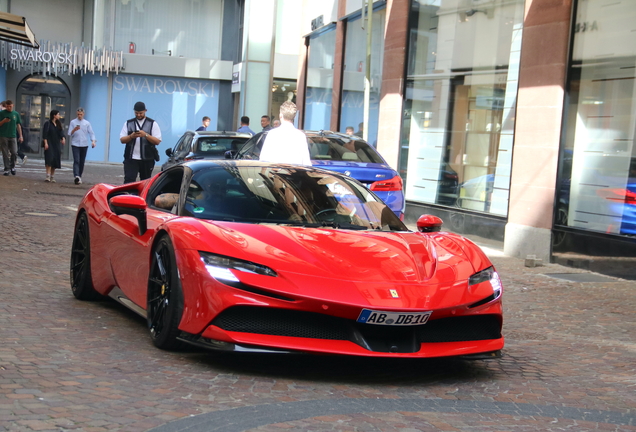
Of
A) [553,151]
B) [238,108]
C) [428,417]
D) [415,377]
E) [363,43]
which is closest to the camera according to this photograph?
[428,417]

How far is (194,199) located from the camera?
6000mm

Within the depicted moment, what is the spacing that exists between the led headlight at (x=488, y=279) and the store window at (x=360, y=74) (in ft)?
50.5

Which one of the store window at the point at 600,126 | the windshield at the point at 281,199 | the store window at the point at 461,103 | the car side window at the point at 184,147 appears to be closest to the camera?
the windshield at the point at 281,199

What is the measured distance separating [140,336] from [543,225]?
8353mm

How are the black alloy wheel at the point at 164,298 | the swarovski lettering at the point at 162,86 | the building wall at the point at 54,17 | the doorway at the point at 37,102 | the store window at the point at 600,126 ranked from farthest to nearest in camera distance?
the building wall at the point at 54,17 → the swarovski lettering at the point at 162,86 → the doorway at the point at 37,102 → the store window at the point at 600,126 → the black alloy wheel at the point at 164,298

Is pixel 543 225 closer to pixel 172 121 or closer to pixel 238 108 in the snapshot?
pixel 238 108

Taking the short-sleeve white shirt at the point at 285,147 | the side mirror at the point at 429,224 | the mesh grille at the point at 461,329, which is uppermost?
the short-sleeve white shirt at the point at 285,147

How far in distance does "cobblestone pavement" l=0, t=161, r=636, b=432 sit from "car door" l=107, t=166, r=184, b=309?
12.6 inches

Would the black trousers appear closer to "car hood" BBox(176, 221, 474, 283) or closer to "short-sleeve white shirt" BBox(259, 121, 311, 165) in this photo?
"short-sleeve white shirt" BBox(259, 121, 311, 165)

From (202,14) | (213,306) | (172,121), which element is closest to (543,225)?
(213,306)

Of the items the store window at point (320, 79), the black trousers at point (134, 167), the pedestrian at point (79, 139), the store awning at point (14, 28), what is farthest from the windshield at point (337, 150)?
the store window at point (320, 79)

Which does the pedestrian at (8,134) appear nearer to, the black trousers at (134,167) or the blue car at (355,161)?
the black trousers at (134,167)

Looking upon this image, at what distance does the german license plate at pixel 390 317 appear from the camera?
4866 mm

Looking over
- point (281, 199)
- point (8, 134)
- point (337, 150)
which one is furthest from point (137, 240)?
point (8, 134)
